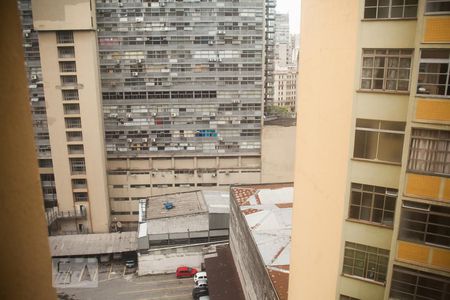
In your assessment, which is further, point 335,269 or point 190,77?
point 190,77

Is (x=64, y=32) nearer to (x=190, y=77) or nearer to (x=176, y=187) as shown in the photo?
(x=190, y=77)

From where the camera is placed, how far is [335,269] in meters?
8.44

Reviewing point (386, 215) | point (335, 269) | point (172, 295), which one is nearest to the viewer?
point (386, 215)

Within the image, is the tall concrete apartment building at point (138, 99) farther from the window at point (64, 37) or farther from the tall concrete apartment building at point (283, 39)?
the tall concrete apartment building at point (283, 39)

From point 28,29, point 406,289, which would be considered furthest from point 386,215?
point 28,29

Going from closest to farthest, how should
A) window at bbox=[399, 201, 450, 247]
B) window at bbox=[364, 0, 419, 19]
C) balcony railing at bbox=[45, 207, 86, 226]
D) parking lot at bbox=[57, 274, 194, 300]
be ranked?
1. window at bbox=[399, 201, 450, 247]
2. window at bbox=[364, 0, 419, 19]
3. parking lot at bbox=[57, 274, 194, 300]
4. balcony railing at bbox=[45, 207, 86, 226]

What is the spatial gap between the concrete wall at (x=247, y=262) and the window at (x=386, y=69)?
1007 centimetres

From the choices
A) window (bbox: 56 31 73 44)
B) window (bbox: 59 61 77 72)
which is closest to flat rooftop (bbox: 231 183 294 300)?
window (bbox: 59 61 77 72)

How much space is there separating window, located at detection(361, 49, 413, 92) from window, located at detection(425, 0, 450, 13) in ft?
2.80

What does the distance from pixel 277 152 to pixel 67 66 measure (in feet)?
70.2

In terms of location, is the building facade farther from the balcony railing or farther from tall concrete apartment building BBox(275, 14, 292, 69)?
the balcony railing

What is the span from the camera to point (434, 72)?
6180 millimetres

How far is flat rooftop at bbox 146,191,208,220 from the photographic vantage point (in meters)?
31.0

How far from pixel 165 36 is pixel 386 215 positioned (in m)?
30.5
